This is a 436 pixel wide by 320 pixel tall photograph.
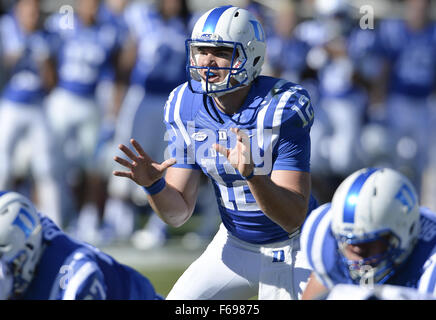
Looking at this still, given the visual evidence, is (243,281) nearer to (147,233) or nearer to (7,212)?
(7,212)

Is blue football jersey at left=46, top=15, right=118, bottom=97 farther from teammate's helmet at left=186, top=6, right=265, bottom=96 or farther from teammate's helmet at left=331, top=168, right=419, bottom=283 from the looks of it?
teammate's helmet at left=331, top=168, right=419, bottom=283

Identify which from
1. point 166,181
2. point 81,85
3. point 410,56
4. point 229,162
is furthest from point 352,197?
point 410,56

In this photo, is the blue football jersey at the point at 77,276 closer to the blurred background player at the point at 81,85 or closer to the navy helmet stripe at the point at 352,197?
the navy helmet stripe at the point at 352,197

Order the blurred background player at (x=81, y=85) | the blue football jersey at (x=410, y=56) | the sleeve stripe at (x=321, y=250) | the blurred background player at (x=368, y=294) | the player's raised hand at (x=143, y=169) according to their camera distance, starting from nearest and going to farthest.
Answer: the blurred background player at (x=368, y=294) → the sleeve stripe at (x=321, y=250) → the player's raised hand at (x=143, y=169) → the blurred background player at (x=81, y=85) → the blue football jersey at (x=410, y=56)

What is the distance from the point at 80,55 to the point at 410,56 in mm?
3329

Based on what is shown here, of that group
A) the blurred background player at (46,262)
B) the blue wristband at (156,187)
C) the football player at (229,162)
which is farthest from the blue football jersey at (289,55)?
the blurred background player at (46,262)

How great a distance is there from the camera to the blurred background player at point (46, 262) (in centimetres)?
343

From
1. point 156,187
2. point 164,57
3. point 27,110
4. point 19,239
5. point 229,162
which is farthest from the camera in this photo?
point 164,57

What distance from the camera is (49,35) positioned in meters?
7.77

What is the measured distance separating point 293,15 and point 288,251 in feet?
18.6

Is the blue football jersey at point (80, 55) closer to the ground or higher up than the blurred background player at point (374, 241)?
higher up

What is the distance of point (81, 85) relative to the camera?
804cm

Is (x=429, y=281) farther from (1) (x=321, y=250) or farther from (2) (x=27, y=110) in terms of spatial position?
(2) (x=27, y=110)

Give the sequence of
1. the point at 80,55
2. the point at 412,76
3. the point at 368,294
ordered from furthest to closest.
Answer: the point at 412,76
the point at 80,55
the point at 368,294
